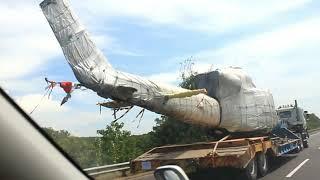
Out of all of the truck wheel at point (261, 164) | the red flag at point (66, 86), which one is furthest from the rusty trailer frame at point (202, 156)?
the red flag at point (66, 86)

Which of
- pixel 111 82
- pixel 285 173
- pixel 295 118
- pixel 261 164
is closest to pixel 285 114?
pixel 295 118

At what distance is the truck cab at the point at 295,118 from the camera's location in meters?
35.4

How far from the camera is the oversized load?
12.9 metres

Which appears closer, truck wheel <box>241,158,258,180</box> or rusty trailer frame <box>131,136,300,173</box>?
rusty trailer frame <box>131,136,300,173</box>

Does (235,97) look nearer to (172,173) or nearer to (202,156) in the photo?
(202,156)

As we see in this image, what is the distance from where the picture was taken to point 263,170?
19.1 meters

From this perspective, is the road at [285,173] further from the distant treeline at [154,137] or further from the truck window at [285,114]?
the truck window at [285,114]

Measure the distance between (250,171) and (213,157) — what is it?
1.80 m

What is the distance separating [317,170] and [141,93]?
7.28 metres

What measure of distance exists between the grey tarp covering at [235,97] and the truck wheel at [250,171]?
1.93m

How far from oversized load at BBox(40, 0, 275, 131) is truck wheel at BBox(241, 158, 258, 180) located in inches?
78.1

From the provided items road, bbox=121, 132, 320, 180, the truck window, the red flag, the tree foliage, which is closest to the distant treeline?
road, bbox=121, 132, 320, 180

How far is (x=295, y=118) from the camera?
3666 cm

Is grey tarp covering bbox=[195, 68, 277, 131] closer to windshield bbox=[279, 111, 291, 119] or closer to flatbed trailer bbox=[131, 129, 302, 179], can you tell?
flatbed trailer bbox=[131, 129, 302, 179]
